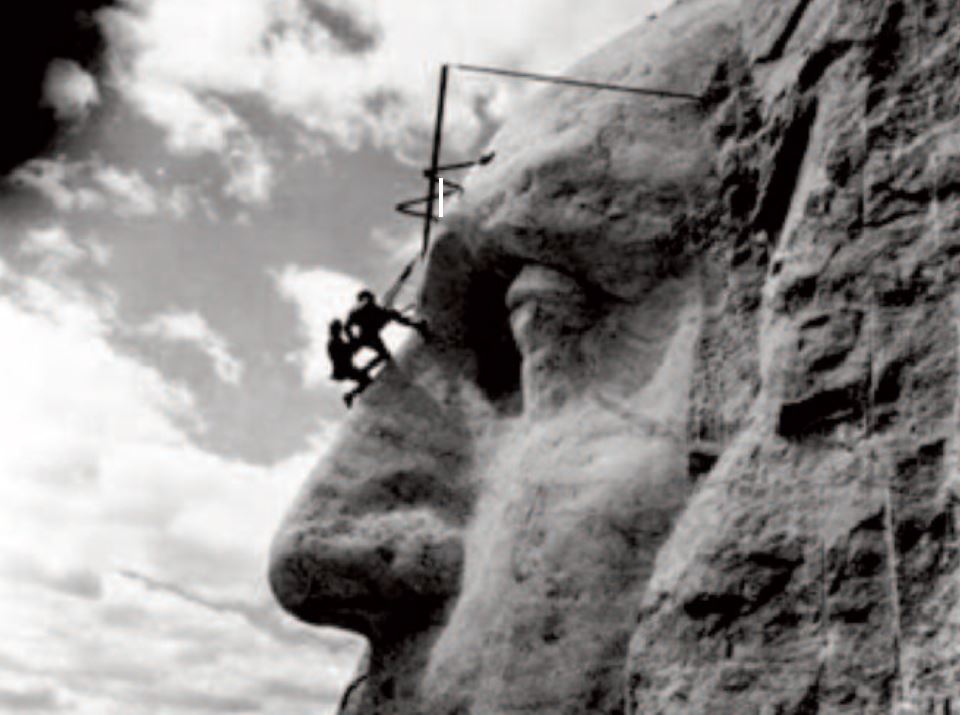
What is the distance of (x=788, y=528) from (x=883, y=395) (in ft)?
1.64

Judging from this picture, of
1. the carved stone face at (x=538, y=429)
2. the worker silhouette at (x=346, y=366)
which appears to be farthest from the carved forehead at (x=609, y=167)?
the worker silhouette at (x=346, y=366)

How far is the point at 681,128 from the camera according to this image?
554 centimetres

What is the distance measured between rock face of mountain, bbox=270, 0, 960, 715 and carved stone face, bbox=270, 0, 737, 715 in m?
0.01

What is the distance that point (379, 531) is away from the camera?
5.71 m

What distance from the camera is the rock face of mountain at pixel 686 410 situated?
3.87 metres

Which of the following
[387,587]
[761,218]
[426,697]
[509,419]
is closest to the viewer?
[761,218]

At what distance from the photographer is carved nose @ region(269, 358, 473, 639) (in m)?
5.57

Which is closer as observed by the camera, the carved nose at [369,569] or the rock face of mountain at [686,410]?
the rock face of mountain at [686,410]

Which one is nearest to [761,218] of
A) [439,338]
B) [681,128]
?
[681,128]

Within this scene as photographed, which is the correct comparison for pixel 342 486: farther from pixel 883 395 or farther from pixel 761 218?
pixel 883 395

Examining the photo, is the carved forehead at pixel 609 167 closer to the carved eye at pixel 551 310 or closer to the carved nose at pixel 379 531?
the carved eye at pixel 551 310

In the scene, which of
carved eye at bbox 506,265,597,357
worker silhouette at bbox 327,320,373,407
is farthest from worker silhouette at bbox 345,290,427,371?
carved eye at bbox 506,265,597,357

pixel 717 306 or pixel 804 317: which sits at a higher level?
pixel 717 306

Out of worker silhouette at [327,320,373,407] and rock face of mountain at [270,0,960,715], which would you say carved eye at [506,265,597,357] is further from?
worker silhouette at [327,320,373,407]
